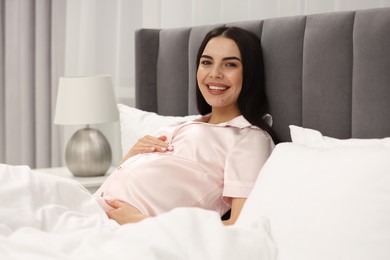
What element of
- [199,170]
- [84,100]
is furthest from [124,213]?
[84,100]

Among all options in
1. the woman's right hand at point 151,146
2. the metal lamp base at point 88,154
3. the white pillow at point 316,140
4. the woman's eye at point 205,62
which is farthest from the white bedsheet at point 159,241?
the metal lamp base at point 88,154

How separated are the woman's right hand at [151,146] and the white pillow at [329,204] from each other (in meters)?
0.65

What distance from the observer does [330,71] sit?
2020mm

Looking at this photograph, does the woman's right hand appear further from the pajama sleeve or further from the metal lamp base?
the metal lamp base

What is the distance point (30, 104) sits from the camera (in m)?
3.98

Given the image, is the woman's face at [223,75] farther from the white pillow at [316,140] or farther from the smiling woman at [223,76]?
the white pillow at [316,140]

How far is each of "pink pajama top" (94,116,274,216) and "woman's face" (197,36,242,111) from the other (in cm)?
9

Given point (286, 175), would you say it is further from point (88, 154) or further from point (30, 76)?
point (30, 76)

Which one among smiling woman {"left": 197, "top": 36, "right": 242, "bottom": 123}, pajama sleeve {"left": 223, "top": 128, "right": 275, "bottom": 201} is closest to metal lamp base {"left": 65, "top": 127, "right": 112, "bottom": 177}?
smiling woman {"left": 197, "top": 36, "right": 242, "bottom": 123}

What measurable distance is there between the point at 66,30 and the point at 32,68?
38 cm

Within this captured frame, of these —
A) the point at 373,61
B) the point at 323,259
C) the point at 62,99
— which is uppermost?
the point at 373,61

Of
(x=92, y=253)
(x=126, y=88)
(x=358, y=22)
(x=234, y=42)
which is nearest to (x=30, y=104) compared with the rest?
(x=126, y=88)

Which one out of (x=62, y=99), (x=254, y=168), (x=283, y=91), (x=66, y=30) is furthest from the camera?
(x=66, y=30)

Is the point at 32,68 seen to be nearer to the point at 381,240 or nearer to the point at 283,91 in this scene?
the point at 283,91
